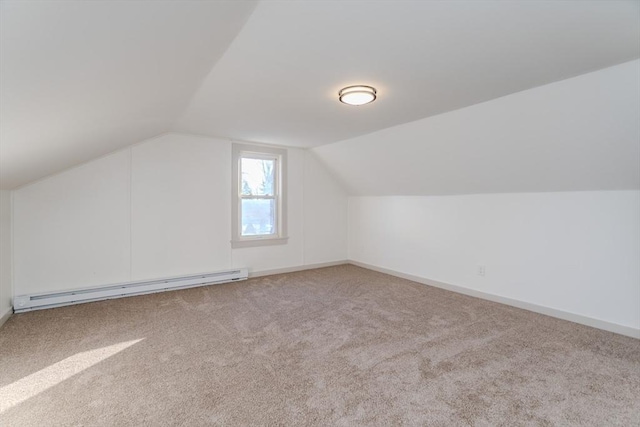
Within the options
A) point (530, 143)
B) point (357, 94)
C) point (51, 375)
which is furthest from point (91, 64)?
point (530, 143)

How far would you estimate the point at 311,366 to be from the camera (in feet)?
7.63

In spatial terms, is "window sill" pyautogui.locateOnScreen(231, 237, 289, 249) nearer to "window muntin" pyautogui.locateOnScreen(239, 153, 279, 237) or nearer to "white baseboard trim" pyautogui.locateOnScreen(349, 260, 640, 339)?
"window muntin" pyautogui.locateOnScreen(239, 153, 279, 237)

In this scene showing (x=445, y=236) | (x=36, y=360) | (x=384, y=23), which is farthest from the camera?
(x=445, y=236)

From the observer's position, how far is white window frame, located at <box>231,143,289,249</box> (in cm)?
484

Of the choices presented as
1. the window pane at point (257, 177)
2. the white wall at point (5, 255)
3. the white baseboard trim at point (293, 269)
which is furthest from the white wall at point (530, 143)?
the white wall at point (5, 255)

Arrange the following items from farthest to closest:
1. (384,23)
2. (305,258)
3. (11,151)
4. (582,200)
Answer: (305,258) < (582,200) < (11,151) < (384,23)

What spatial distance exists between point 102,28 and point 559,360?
3.44 m

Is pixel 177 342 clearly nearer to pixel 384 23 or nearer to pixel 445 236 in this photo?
pixel 384 23

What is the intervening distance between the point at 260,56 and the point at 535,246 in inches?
136

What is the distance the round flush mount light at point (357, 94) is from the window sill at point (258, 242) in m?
2.95

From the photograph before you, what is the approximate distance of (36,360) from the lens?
2398 millimetres

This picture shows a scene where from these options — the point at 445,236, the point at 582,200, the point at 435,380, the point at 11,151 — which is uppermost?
the point at 11,151

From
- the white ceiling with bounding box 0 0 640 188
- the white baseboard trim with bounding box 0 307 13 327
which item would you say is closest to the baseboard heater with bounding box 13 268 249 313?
the white baseboard trim with bounding box 0 307 13 327

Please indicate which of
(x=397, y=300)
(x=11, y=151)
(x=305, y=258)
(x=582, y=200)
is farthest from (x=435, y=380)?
(x=305, y=258)
